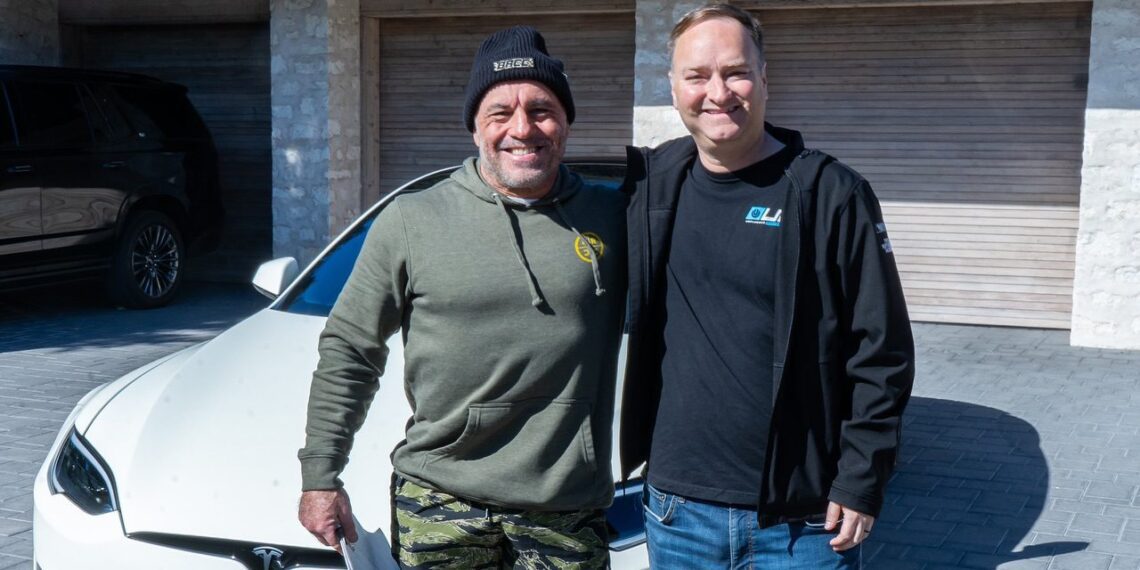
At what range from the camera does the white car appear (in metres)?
3.07

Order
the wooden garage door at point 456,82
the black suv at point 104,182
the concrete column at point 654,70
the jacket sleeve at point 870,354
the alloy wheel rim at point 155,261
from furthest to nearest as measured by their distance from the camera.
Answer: the wooden garage door at point 456,82
the alloy wheel rim at point 155,261
the concrete column at point 654,70
the black suv at point 104,182
the jacket sleeve at point 870,354

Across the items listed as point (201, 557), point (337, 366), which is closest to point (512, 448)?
point (337, 366)

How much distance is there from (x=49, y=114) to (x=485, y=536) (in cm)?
812

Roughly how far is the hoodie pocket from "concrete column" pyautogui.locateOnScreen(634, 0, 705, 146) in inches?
298

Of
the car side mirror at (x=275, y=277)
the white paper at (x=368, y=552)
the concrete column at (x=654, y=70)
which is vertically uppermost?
the concrete column at (x=654, y=70)

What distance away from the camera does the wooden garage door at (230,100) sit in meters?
11.9

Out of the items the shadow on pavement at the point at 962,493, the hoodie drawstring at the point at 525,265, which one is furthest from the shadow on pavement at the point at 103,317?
the hoodie drawstring at the point at 525,265

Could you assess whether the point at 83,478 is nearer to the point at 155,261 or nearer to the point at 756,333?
the point at 756,333

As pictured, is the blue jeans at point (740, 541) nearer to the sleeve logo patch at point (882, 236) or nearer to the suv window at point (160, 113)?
the sleeve logo patch at point (882, 236)

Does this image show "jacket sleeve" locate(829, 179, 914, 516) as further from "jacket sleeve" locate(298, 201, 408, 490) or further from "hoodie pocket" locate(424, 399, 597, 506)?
"jacket sleeve" locate(298, 201, 408, 490)

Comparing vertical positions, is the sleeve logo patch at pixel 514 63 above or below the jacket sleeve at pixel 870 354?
above

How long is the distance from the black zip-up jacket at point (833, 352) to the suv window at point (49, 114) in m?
8.08

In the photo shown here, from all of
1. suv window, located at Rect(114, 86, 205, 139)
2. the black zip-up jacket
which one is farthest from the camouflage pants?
suv window, located at Rect(114, 86, 205, 139)

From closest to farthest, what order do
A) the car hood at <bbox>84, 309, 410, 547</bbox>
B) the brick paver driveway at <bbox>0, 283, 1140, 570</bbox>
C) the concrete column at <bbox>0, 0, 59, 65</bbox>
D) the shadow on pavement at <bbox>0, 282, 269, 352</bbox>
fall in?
the car hood at <bbox>84, 309, 410, 547</bbox>
the brick paver driveway at <bbox>0, 283, 1140, 570</bbox>
the shadow on pavement at <bbox>0, 282, 269, 352</bbox>
the concrete column at <bbox>0, 0, 59, 65</bbox>
